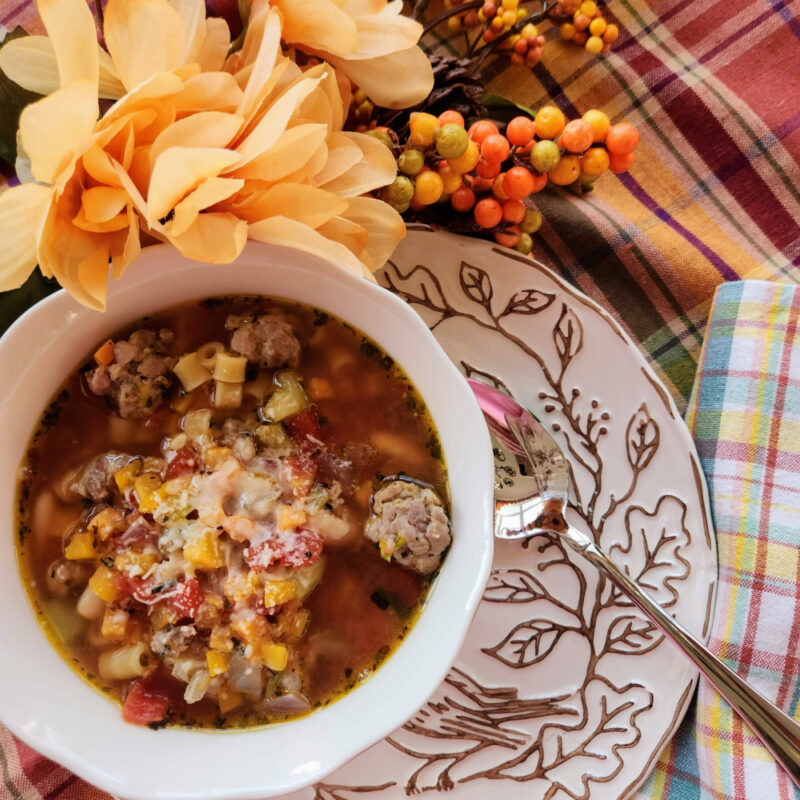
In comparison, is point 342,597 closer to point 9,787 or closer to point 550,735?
point 550,735

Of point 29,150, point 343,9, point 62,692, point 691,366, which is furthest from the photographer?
point 691,366

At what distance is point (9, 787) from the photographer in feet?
7.54

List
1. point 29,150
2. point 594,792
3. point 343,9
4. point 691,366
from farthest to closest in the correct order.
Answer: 1. point 691,366
2. point 594,792
3. point 343,9
4. point 29,150

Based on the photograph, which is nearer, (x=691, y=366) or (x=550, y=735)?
(x=550, y=735)

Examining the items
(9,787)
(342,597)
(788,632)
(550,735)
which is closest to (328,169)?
(342,597)

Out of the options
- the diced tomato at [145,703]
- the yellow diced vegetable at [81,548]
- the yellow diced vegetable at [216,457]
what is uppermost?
the yellow diced vegetable at [216,457]

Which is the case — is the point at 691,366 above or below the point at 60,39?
below

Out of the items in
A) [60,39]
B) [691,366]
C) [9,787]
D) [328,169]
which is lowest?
[9,787]

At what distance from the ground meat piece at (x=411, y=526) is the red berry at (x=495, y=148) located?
0.94 meters

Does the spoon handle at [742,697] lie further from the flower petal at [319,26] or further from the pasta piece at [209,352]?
the flower petal at [319,26]

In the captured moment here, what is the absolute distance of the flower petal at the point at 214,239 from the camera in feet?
5.46

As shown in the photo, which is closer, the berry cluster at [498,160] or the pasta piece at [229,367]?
the pasta piece at [229,367]

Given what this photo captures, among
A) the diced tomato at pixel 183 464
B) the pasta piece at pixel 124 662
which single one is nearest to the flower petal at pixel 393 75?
the diced tomato at pixel 183 464

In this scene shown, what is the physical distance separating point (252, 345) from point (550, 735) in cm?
142
